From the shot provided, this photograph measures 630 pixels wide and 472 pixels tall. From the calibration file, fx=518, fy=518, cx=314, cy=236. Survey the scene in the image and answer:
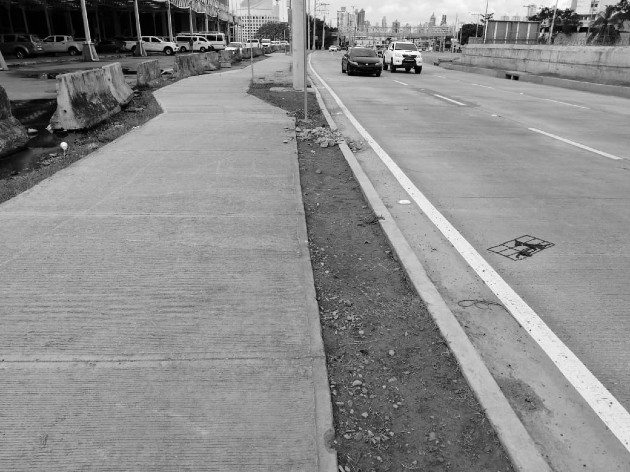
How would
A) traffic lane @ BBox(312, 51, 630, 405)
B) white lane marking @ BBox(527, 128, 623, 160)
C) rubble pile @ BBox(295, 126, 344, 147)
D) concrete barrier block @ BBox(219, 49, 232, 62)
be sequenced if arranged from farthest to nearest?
concrete barrier block @ BBox(219, 49, 232, 62)
rubble pile @ BBox(295, 126, 344, 147)
white lane marking @ BBox(527, 128, 623, 160)
traffic lane @ BBox(312, 51, 630, 405)

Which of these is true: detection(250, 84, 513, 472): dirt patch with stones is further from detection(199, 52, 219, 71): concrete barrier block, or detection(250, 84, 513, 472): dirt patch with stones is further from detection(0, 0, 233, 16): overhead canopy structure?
detection(0, 0, 233, 16): overhead canopy structure

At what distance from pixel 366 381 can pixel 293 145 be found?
21.7ft

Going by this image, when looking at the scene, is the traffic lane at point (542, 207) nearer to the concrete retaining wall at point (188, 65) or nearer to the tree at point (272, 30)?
the concrete retaining wall at point (188, 65)

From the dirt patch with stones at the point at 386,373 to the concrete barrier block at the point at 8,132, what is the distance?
6.81 m

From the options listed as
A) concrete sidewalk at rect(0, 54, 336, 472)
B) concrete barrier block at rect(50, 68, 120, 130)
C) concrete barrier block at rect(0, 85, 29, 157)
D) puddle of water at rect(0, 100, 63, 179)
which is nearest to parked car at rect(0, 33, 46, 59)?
puddle of water at rect(0, 100, 63, 179)

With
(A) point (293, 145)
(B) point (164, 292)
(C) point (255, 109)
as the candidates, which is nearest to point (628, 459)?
(B) point (164, 292)

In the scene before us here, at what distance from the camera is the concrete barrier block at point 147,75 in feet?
63.0

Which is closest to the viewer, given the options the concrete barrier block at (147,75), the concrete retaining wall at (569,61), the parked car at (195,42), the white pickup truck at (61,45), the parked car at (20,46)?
the concrete barrier block at (147,75)

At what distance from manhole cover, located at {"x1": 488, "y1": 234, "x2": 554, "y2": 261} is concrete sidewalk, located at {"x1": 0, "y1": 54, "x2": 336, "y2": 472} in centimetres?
193

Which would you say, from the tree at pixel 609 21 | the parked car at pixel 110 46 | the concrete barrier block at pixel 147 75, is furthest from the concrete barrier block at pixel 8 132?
the tree at pixel 609 21

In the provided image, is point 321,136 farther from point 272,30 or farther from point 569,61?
point 272,30

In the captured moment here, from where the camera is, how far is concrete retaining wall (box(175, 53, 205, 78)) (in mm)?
25250

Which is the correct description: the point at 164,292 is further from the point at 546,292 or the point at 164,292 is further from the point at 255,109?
the point at 255,109

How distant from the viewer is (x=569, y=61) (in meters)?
29.1
